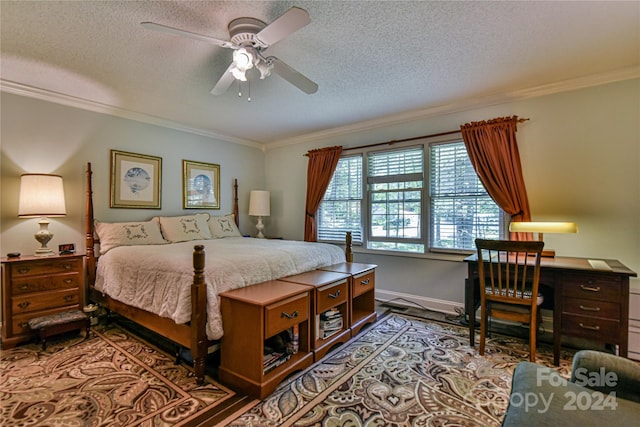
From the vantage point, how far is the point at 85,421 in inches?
67.9

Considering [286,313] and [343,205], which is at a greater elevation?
[343,205]

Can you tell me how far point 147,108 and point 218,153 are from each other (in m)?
1.30

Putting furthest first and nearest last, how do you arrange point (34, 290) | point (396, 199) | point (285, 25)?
point (396, 199)
point (34, 290)
point (285, 25)

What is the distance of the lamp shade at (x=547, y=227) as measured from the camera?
2595 mm

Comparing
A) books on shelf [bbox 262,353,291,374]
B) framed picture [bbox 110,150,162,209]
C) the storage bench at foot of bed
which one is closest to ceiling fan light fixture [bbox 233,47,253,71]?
the storage bench at foot of bed

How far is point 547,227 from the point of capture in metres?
2.67

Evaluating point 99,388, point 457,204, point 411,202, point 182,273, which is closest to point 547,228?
point 457,204

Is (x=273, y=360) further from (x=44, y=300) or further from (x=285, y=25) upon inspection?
(x=44, y=300)

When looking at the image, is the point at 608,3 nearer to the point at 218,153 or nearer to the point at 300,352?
the point at 300,352

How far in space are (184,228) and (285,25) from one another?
3.01 meters

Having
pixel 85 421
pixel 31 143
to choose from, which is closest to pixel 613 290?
pixel 85 421

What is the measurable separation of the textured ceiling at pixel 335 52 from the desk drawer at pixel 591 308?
1.97 meters

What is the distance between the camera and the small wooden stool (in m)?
2.62

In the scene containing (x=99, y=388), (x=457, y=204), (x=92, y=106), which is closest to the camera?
(x=99, y=388)
